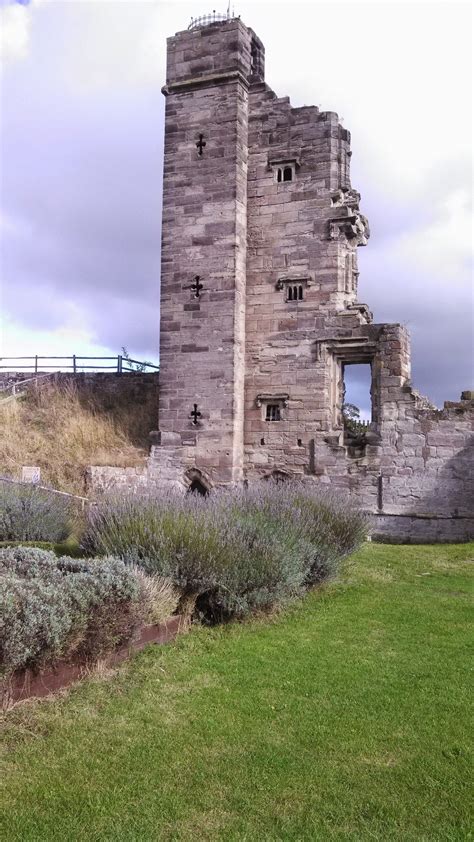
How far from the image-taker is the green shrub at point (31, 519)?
33.6 ft

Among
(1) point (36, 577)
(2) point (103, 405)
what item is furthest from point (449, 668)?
(2) point (103, 405)

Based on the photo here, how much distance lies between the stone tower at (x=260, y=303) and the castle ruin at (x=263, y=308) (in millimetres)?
30

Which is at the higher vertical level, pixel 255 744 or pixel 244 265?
pixel 244 265

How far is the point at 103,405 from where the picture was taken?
18.8 metres

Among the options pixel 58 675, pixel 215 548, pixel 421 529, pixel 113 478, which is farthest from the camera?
pixel 113 478

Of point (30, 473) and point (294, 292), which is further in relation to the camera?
point (294, 292)

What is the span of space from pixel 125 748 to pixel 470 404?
1232cm

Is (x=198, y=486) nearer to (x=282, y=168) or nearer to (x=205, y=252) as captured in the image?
(x=205, y=252)

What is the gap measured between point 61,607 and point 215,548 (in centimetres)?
234

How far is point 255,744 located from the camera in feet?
14.5

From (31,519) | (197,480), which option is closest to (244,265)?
(197,480)

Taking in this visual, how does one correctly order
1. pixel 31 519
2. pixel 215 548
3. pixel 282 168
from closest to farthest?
pixel 215 548 → pixel 31 519 → pixel 282 168

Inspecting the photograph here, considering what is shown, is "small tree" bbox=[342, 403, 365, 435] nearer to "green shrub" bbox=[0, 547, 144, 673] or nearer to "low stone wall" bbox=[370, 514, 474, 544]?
"low stone wall" bbox=[370, 514, 474, 544]

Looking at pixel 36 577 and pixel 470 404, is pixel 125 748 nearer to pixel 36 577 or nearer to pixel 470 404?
pixel 36 577
